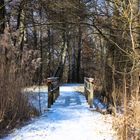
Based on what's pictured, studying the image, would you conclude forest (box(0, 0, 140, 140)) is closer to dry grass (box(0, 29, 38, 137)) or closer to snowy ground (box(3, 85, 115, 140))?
dry grass (box(0, 29, 38, 137))

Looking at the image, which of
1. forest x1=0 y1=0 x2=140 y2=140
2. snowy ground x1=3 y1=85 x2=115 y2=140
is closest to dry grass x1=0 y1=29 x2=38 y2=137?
forest x1=0 y1=0 x2=140 y2=140

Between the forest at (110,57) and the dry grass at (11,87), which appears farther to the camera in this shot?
the dry grass at (11,87)

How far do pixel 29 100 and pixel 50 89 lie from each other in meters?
3.02

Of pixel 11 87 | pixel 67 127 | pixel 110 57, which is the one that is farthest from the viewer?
pixel 110 57

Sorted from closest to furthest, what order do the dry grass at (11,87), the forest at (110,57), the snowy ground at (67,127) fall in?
1. the forest at (110,57)
2. the snowy ground at (67,127)
3. the dry grass at (11,87)

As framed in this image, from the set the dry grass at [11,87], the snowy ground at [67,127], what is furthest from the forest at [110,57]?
the snowy ground at [67,127]

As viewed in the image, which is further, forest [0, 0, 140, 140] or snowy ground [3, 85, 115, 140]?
snowy ground [3, 85, 115, 140]

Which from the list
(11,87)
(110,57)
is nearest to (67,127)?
(11,87)

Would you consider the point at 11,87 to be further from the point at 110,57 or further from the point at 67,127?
the point at 110,57

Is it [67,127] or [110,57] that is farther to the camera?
[110,57]

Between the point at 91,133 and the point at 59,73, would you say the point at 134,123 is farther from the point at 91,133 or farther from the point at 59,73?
the point at 59,73

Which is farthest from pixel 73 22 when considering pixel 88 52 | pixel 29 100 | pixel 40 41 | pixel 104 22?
pixel 88 52

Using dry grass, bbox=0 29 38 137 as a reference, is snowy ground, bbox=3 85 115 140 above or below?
below

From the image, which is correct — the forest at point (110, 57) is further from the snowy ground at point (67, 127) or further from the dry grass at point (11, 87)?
the snowy ground at point (67, 127)
